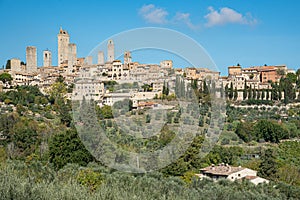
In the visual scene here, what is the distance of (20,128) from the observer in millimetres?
19375

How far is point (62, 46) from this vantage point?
1604 inches

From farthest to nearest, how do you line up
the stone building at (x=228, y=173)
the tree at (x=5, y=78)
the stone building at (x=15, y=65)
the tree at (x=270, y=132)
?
the stone building at (x=15, y=65)
the tree at (x=5, y=78)
the tree at (x=270, y=132)
the stone building at (x=228, y=173)

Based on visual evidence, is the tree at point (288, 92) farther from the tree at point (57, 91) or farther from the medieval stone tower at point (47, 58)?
the medieval stone tower at point (47, 58)

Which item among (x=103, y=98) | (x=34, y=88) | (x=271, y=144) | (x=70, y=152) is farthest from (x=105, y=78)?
(x=70, y=152)

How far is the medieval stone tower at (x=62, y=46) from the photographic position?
4075cm

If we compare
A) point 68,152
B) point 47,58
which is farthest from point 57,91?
point 68,152

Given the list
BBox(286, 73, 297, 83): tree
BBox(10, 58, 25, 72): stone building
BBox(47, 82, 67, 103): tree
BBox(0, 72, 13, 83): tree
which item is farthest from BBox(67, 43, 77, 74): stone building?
BBox(286, 73, 297, 83): tree

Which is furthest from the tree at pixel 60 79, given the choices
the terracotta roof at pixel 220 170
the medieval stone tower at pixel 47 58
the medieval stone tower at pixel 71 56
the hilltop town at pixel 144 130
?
the terracotta roof at pixel 220 170

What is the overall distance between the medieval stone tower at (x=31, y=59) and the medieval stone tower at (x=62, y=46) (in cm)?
223

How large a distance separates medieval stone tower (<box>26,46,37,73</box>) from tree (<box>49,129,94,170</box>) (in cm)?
2669

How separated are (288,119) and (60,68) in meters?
20.5

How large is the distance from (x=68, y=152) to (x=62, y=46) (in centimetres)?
2867

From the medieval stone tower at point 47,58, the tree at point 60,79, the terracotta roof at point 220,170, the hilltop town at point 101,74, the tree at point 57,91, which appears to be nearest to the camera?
the terracotta roof at point 220,170

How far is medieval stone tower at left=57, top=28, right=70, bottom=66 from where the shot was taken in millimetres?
40750
